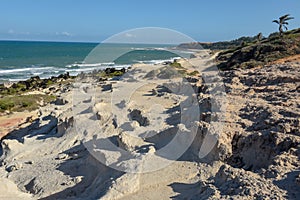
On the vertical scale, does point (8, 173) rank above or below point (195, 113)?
below

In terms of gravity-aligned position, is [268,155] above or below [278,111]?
below

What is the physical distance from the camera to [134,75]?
2520cm

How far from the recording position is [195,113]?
9656 millimetres

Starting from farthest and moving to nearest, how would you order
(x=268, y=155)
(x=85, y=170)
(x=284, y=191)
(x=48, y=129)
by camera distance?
(x=48, y=129)
(x=85, y=170)
(x=268, y=155)
(x=284, y=191)

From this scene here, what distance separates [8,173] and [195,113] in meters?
5.82

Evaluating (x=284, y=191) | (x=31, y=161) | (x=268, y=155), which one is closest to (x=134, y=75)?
(x=31, y=161)

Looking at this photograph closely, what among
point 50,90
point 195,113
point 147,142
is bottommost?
point 50,90

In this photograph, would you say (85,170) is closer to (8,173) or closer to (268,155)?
(8,173)

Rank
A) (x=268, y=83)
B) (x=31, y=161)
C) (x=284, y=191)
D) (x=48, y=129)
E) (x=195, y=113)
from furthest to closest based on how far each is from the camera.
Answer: (x=48, y=129) → (x=268, y=83) → (x=31, y=161) → (x=195, y=113) → (x=284, y=191)

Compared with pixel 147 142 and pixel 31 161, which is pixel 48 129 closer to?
pixel 31 161

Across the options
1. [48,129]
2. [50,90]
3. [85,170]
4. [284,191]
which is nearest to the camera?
[284,191]

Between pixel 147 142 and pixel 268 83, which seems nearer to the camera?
pixel 147 142

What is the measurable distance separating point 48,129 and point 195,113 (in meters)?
6.67

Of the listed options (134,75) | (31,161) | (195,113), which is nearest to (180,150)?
(195,113)
